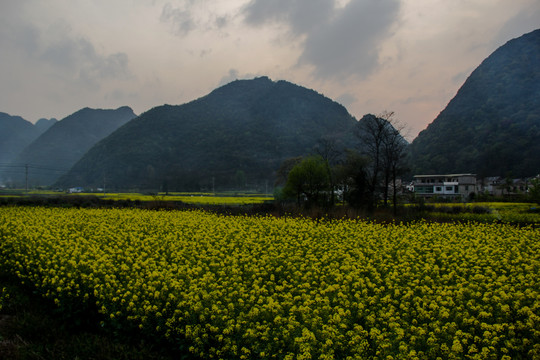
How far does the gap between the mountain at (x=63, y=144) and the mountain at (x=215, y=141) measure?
130ft

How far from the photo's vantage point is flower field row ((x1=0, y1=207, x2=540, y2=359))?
4461 mm

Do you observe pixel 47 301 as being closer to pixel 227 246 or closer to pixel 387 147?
pixel 227 246

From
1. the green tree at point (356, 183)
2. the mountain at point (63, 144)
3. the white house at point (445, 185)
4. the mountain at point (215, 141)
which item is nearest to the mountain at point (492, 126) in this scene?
the white house at point (445, 185)

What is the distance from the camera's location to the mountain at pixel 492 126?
6141 cm

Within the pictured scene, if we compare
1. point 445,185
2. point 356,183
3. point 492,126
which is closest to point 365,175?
point 356,183

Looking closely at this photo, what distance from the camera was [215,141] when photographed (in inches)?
3703

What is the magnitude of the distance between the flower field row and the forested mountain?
650 ft

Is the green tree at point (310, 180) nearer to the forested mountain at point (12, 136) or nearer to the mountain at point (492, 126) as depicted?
the mountain at point (492, 126)

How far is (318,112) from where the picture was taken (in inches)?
4269

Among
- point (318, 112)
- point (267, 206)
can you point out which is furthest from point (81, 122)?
point (267, 206)

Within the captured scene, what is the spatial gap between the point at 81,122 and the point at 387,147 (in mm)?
165853

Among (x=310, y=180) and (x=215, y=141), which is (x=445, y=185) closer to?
(x=310, y=180)

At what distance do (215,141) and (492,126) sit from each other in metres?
60.1

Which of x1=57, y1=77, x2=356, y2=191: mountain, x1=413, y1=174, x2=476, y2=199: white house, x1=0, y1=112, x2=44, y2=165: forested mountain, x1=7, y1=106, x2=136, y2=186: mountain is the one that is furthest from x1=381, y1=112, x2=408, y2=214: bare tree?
x1=0, y1=112, x2=44, y2=165: forested mountain
